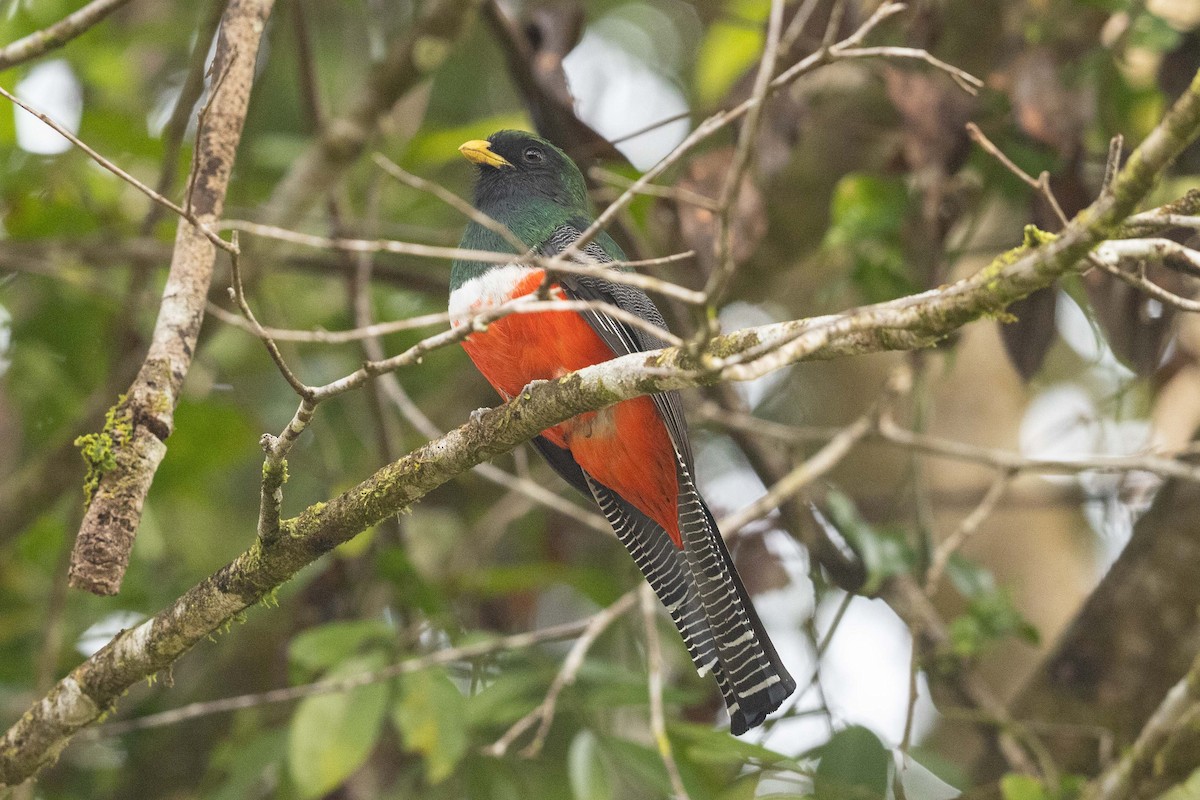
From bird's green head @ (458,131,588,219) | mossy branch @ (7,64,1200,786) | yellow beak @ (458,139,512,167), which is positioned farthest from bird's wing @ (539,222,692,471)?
mossy branch @ (7,64,1200,786)

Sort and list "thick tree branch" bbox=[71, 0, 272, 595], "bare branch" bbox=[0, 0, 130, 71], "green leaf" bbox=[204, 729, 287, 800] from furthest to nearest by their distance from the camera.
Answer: "green leaf" bbox=[204, 729, 287, 800] < "bare branch" bbox=[0, 0, 130, 71] < "thick tree branch" bbox=[71, 0, 272, 595]

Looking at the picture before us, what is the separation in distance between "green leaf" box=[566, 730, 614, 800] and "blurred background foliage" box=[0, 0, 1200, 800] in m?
0.01

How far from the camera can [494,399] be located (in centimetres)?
546

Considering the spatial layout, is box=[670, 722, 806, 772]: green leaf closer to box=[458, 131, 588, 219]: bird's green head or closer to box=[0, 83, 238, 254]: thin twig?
box=[458, 131, 588, 219]: bird's green head

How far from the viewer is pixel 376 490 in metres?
2.64

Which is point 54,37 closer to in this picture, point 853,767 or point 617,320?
point 617,320

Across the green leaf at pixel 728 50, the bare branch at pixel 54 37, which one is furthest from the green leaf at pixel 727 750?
the green leaf at pixel 728 50

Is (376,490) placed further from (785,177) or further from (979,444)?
(979,444)

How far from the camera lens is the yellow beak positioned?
169 inches

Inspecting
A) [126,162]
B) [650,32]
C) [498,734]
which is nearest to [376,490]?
[498,734]

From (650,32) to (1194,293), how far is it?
463cm

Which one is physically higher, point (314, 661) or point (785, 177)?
point (785, 177)

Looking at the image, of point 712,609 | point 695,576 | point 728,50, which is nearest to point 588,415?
point 695,576

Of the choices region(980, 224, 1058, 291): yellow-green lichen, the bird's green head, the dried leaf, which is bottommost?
the dried leaf
